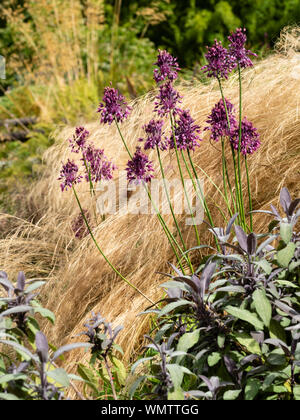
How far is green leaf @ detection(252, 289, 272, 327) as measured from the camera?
4.36 feet

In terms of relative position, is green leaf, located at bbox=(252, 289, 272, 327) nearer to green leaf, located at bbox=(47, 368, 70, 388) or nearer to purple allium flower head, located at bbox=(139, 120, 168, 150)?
green leaf, located at bbox=(47, 368, 70, 388)

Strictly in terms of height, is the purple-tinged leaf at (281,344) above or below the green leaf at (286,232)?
below

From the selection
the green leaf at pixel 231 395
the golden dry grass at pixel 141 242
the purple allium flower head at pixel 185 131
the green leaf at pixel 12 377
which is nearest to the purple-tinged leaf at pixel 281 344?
the green leaf at pixel 231 395

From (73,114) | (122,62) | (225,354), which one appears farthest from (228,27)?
(225,354)

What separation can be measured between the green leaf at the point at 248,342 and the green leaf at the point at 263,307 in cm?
8

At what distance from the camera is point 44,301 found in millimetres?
2750

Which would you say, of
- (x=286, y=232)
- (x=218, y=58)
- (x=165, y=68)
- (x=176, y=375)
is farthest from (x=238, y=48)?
(x=176, y=375)

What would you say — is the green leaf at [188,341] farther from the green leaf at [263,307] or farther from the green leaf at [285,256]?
the green leaf at [285,256]

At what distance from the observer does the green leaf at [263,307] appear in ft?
4.36

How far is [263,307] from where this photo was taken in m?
1.34

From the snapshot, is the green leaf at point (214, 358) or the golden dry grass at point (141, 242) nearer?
the green leaf at point (214, 358)

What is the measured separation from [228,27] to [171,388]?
723 cm

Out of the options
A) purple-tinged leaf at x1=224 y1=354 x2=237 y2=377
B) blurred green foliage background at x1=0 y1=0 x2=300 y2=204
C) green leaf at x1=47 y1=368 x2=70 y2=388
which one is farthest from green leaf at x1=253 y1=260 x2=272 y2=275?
blurred green foliage background at x1=0 y1=0 x2=300 y2=204

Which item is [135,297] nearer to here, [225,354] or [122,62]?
[225,354]
